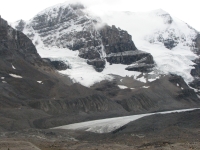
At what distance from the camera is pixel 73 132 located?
272 ft

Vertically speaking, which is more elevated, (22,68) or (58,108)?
(22,68)

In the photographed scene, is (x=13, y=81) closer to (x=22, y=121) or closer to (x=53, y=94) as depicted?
(x=53, y=94)

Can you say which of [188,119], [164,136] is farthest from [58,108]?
[164,136]

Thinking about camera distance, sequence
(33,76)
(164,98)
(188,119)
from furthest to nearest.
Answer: (164,98), (33,76), (188,119)

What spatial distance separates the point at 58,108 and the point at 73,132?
159 feet

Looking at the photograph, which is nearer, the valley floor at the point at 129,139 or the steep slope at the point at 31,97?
the valley floor at the point at 129,139

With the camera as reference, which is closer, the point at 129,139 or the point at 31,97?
the point at 129,139

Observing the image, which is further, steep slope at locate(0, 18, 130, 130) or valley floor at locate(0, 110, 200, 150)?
steep slope at locate(0, 18, 130, 130)

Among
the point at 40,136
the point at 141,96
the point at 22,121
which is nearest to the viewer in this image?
the point at 40,136

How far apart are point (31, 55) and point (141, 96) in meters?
58.1

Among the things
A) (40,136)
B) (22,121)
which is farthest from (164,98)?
(40,136)

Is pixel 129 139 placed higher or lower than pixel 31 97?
higher

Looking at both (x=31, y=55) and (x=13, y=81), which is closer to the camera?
(x=13, y=81)

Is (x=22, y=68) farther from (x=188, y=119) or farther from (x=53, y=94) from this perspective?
(x=188, y=119)
